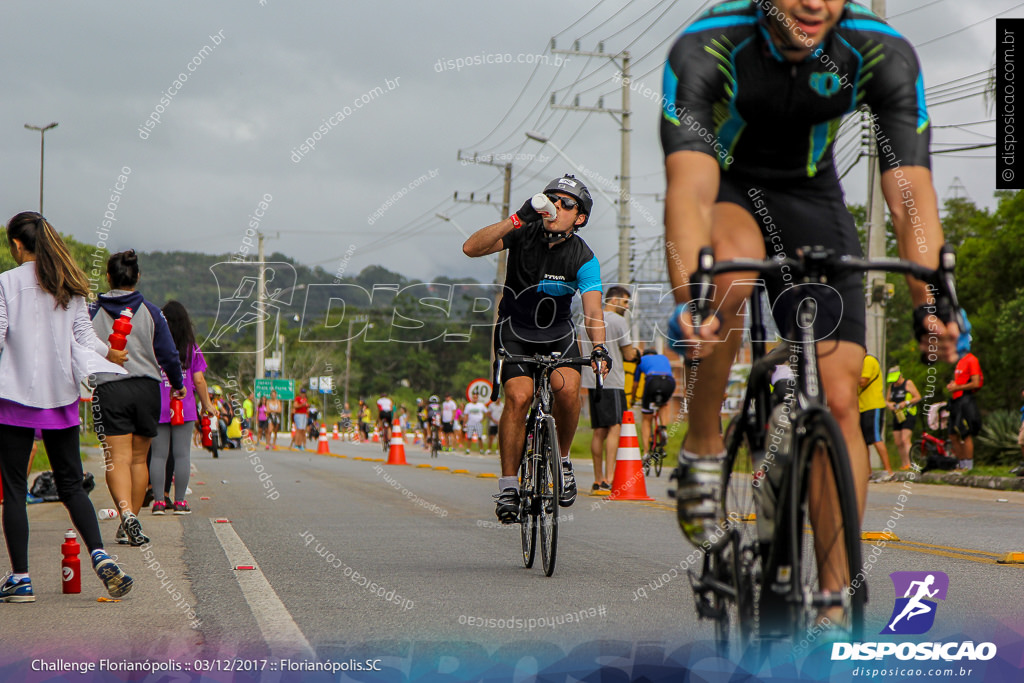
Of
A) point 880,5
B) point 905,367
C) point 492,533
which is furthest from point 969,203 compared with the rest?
point 492,533

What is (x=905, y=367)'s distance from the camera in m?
29.1

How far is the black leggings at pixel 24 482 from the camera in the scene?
6043 millimetres

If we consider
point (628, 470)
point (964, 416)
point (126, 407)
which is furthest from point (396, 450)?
point (126, 407)

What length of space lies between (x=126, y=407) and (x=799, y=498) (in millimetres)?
6914

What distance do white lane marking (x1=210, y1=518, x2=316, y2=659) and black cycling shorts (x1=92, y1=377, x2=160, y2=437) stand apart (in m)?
1.22

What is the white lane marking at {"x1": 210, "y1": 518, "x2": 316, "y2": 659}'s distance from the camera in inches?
177

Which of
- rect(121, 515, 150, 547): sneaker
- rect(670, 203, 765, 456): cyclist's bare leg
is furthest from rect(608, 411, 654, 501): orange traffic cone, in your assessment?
rect(670, 203, 765, 456): cyclist's bare leg

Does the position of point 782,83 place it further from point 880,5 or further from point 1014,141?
point 880,5

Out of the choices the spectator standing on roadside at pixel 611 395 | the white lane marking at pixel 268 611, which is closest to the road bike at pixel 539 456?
the white lane marking at pixel 268 611

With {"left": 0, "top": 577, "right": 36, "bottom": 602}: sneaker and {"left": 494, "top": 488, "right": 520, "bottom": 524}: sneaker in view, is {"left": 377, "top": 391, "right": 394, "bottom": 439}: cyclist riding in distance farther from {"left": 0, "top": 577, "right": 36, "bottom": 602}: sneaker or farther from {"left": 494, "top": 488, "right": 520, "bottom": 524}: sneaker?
{"left": 0, "top": 577, "right": 36, "bottom": 602}: sneaker

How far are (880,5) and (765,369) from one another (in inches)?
806

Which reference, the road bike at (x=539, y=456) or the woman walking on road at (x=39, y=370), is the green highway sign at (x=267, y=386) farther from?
the woman walking on road at (x=39, y=370)

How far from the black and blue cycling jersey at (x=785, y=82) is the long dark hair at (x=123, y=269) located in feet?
19.8

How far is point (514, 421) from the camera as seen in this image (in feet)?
24.2
